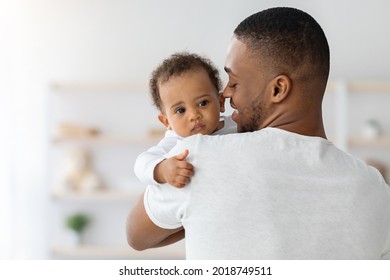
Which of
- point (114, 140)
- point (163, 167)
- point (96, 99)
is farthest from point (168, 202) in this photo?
point (96, 99)

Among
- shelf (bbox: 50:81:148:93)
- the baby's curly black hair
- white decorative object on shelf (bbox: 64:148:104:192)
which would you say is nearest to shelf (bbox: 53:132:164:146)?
white decorative object on shelf (bbox: 64:148:104:192)

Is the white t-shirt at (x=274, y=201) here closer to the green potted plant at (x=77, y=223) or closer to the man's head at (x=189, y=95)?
the man's head at (x=189, y=95)

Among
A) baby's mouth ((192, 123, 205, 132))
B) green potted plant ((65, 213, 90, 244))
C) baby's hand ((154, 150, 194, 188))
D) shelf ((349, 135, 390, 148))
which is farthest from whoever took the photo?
green potted plant ((65, 213, 90, 244))

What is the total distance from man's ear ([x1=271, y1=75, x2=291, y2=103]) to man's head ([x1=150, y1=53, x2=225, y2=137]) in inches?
6.0

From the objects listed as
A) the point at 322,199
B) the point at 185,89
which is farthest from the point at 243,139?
the point at 185,89

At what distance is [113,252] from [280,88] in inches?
101

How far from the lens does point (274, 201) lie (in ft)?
2.32

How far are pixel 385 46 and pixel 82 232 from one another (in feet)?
6.07

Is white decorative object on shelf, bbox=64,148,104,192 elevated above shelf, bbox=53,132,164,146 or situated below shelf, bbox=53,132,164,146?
below

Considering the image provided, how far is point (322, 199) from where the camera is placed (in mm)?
712

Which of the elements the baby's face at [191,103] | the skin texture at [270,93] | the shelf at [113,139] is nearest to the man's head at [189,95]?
the baby's face at [191,103]

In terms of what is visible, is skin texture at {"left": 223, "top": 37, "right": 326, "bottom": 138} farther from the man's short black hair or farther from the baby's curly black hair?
the baby's curly black hair

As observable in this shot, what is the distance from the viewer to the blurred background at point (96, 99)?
3287mm

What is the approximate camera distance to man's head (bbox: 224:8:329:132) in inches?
30.2
